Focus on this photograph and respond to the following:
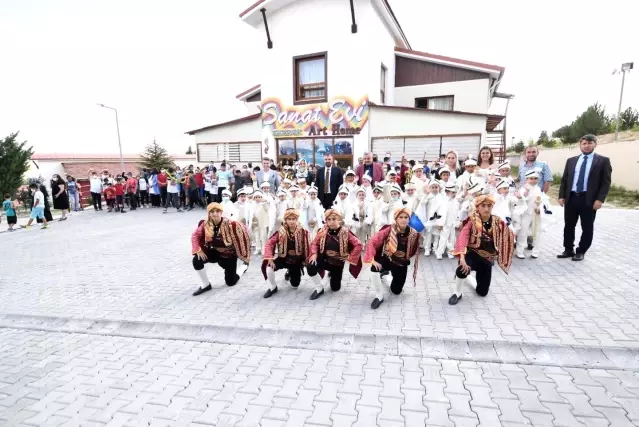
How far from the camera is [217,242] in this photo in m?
5.34

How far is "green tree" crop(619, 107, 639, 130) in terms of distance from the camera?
26000 mm

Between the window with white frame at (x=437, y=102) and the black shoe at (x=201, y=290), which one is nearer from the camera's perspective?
the black shoe at (x=201, y=290)

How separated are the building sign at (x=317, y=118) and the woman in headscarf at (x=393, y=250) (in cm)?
1052

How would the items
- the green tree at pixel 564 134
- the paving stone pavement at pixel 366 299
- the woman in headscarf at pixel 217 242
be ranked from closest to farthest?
1. the paving stone pavement at pixel 366 299
2. the woman in headscarf at pixel 217 242
3. the green tree at pixel 564 134

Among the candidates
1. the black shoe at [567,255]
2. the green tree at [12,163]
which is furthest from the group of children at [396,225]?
the green tree at [12,163]

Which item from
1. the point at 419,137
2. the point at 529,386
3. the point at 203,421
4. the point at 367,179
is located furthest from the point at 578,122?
the point at 203,421

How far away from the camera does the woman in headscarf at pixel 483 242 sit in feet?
14.7

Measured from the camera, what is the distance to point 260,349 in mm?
3723

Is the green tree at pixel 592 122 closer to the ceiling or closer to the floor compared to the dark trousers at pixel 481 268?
closer to the ceiling

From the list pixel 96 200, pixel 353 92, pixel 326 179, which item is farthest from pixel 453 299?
pixel 96 200

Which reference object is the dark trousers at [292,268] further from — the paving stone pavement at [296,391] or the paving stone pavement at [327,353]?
the paving stone pavement at [296,391]

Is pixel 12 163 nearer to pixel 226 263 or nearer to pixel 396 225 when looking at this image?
pixel 226 263

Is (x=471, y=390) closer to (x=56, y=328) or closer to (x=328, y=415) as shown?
(x=328, y=415)

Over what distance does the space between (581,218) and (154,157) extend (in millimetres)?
39623
